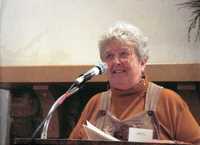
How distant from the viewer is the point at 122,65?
196 centimetres

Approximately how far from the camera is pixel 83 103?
3105 mm

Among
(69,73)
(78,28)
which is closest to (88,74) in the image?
(69,73)

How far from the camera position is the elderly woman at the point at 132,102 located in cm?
179

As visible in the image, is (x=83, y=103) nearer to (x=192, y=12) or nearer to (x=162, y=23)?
(x=162, y=23)

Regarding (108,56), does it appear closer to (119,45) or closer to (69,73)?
(119,45)

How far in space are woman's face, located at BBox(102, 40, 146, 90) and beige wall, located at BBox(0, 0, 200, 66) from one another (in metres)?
1.01

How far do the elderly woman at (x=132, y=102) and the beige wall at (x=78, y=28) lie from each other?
0.98 m

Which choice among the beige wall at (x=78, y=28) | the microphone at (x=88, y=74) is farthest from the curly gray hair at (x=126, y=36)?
the beige wall at (x=78, y=28)

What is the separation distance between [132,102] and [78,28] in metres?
1.35

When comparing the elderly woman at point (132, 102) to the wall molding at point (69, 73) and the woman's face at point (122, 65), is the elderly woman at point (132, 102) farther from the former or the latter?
the wall molding at point (69, 73)

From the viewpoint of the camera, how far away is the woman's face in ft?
6.40

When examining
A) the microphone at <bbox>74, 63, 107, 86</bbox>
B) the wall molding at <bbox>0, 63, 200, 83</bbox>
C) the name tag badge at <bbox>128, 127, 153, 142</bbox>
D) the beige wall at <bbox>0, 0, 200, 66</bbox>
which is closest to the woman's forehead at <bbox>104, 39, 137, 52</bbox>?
the microphone at <bbox>74, 63, 107, 86</bbox>

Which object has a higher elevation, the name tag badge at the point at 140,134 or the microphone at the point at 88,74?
the microphone at the point at 88,74

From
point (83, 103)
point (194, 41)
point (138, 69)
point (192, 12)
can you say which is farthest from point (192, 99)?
point (138, 69)
